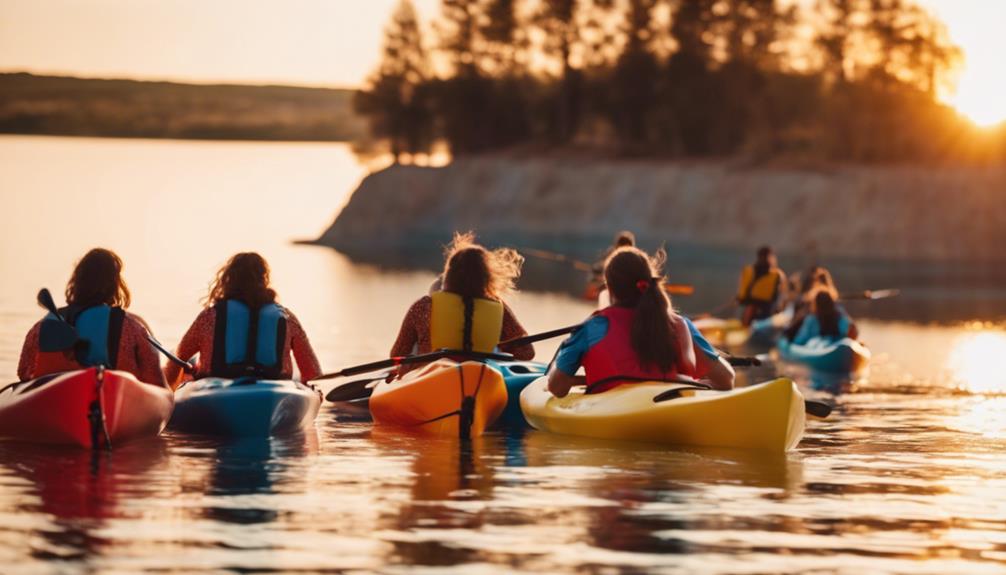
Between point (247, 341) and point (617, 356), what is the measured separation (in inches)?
103

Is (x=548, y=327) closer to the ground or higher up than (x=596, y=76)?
closer to the ground

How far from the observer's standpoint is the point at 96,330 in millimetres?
13094

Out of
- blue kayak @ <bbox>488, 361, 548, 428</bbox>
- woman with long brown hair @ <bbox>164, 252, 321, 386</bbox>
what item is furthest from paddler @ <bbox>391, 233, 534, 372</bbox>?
woman with long brown hair @ <bbox>164, 252, 321, 386</bbox>

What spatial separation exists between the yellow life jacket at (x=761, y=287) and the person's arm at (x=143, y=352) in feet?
55.7

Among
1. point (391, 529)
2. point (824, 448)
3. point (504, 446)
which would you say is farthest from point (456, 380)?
point (391, 529)

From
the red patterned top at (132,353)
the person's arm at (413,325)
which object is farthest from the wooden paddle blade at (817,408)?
the red patterned top at (132,353)

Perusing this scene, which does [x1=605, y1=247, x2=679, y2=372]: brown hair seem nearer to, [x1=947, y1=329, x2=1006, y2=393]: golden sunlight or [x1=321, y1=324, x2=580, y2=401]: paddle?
[x1=321, y1=324, x2=580, y2=401]: paddle

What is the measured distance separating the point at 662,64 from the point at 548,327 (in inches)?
1761

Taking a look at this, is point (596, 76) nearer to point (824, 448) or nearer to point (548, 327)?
point (548, 327)

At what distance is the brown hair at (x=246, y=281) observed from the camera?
13680 mm

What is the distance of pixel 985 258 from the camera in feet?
222

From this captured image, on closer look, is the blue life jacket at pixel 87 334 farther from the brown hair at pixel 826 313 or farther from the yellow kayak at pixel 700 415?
the brown hair at pixel 826 313

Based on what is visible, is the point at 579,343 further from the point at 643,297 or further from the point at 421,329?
the point at 421,329

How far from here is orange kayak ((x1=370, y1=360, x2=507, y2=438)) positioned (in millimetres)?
14430
